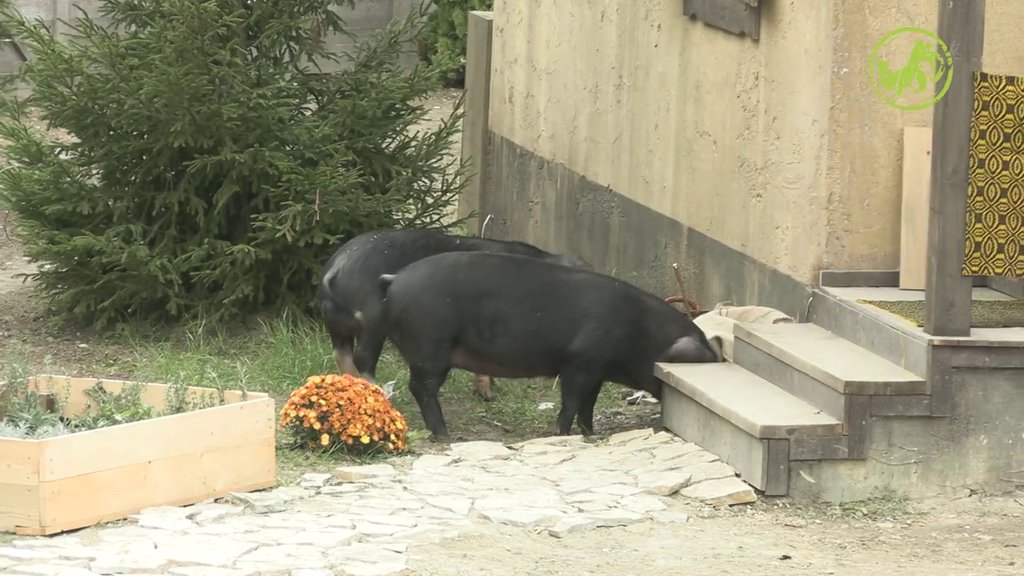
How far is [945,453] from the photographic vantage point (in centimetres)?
719

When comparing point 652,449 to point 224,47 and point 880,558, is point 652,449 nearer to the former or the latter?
point 880,558

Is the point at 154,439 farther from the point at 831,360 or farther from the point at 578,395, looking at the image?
the point at 831,360

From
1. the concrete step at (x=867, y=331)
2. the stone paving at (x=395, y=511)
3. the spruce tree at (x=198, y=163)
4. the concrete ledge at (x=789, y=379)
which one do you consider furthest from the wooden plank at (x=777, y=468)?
the spruce tree at (x=198, y=163)

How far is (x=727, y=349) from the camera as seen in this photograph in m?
8.53

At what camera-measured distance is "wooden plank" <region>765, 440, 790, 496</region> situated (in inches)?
277

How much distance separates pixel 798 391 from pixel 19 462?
3381mm

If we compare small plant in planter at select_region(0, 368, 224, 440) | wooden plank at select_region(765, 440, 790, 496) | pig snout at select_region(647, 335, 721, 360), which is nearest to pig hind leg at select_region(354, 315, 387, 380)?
pig snout at select_region(647, 335, 721, 360)

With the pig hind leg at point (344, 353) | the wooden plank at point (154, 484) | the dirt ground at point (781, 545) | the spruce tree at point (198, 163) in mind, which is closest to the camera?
the dirt ground at point (781, 545)

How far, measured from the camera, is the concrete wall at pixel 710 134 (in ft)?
26.5

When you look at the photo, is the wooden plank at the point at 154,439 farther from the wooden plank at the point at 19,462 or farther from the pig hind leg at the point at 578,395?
the pig hind leg at the point at 578,395

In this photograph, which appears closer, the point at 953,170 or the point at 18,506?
the point at 18,506

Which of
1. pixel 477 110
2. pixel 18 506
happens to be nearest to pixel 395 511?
pixel 18 506

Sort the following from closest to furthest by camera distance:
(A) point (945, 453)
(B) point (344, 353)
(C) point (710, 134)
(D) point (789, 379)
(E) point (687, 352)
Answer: (A) point (945, 453) < (D) point (789, 379) < (E) point (687, 352) < (B) point (344, 353) < (C) point (710, 134)

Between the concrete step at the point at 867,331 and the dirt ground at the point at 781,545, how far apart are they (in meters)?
0.62
